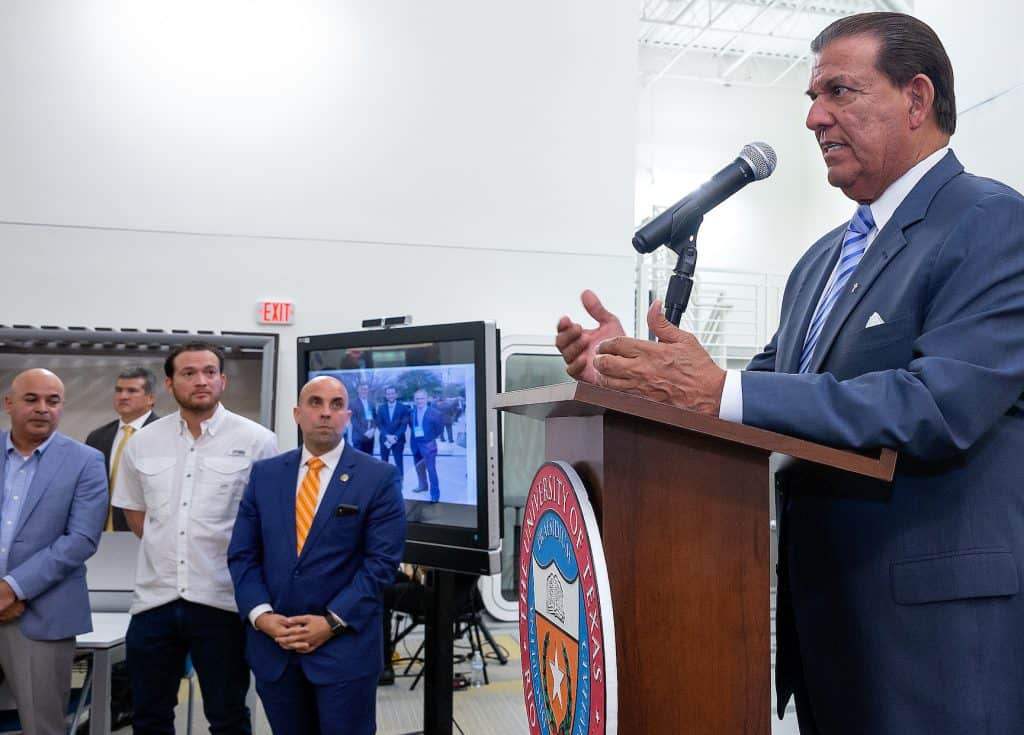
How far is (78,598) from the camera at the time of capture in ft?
12.1

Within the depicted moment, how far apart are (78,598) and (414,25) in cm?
486

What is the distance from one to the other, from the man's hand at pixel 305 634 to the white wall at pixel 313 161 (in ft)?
10.4

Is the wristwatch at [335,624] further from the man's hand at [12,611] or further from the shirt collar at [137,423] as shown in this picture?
the shirt collar at [137,423]

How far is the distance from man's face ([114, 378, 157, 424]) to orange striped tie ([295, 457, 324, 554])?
2.70 m

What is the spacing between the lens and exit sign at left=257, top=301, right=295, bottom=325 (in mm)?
6137

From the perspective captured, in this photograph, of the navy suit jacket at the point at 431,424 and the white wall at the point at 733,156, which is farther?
the white wall at the point at 733,156

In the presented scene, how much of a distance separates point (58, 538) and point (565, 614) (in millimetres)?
3295

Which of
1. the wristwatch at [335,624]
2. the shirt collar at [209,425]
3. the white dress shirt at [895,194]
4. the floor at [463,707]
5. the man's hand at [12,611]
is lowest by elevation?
the floor at [463,707]

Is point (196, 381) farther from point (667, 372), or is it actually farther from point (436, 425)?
point (667, 372)

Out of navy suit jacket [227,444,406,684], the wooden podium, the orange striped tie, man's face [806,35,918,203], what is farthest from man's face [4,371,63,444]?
man's face [806,35,918,203]

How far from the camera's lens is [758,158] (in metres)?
1.59

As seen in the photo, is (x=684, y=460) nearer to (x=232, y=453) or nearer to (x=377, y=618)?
(x=377, y=618)

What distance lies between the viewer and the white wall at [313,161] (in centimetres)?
599

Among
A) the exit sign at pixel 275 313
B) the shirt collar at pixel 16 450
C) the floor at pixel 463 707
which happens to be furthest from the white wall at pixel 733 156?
the shirt collar at pixel 16 450
